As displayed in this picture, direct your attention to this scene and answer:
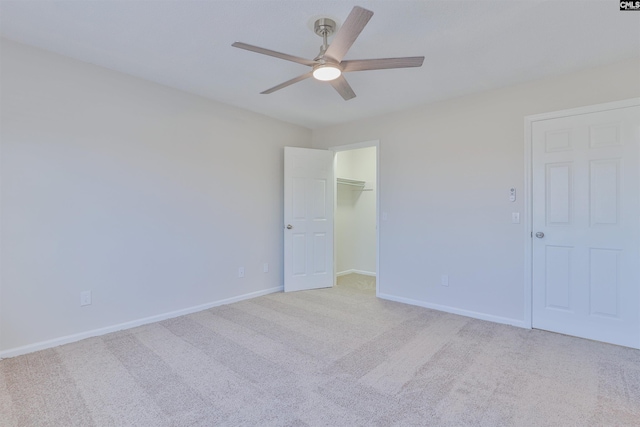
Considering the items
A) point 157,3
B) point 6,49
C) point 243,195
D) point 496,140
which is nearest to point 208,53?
point 157,3

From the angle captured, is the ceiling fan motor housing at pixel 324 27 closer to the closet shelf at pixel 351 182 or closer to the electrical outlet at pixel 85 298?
the electrical outlet at pixel 85 298

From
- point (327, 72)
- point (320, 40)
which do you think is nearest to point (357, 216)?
point (320, 40)

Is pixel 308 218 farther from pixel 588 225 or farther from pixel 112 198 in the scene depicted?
pixel 588 225

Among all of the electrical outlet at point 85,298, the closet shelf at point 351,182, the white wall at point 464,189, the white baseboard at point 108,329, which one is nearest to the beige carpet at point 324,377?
the white baseboard at point 108,329

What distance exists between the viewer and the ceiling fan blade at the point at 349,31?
60.0 inches

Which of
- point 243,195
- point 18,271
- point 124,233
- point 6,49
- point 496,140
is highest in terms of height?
point 6,49

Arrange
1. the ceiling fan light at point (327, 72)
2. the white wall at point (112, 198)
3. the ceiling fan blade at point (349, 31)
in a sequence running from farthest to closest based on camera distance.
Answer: the white wall at point (112, 198)
the ceiling fan light at point (327, 72)
the ceiling fan blade at point (349, 31)

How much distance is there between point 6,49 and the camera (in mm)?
2346

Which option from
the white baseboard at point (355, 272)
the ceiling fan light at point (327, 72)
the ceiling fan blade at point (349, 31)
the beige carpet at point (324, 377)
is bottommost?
the beige carpet at point (324, 377)

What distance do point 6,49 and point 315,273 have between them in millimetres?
3796

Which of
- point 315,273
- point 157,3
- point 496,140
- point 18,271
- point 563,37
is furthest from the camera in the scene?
point 315,273

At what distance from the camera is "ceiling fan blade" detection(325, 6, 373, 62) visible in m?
1.52

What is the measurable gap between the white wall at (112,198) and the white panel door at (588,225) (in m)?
3.20

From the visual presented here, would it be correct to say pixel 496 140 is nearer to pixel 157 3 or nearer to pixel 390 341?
pixel 390 341
